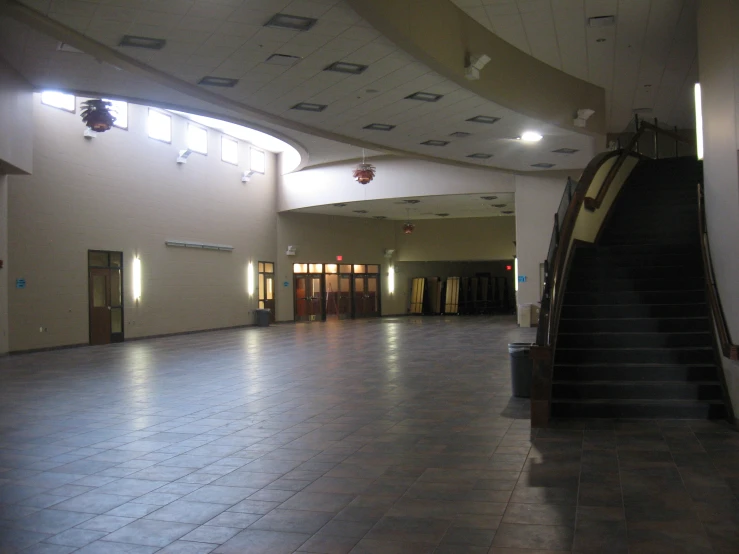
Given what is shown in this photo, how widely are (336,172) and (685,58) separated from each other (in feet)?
38.4

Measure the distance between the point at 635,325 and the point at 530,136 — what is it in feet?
22.4

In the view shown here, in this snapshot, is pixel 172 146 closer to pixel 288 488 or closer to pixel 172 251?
pixel 172 251

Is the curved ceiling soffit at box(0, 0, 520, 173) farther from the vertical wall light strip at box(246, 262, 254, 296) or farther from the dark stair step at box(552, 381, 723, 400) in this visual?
the vertical wall light strip at box(246, 262, 254, 296)

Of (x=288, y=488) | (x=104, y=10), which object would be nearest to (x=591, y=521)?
(x=288, y=488)

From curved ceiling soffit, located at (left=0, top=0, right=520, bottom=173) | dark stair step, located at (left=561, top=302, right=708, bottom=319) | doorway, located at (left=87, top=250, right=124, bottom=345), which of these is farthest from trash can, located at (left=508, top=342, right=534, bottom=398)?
doorway, located at (left=87, top=250, right=124, bottom=345)

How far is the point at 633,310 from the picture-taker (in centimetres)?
787

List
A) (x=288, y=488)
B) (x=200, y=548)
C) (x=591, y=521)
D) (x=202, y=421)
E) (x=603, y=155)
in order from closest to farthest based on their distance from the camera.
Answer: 1. (x=200, y=548)
2. (x=591, y=521)
3. (x=288, y=488)
4. (x=202, y=421)
5. (x=603, y=155)

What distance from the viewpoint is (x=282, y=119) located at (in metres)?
11.6

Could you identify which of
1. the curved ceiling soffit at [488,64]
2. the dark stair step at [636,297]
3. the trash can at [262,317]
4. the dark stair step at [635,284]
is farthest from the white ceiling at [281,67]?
the trash can at [262,317]

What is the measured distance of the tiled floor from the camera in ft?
11.6

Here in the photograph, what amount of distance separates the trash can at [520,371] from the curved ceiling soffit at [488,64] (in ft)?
12.5

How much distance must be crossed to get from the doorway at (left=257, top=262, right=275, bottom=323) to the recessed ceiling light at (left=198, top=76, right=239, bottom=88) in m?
13.2

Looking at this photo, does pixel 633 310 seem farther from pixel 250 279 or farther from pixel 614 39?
pixel 250 279

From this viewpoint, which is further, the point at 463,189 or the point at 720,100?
the point at 463,189
